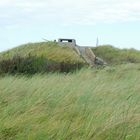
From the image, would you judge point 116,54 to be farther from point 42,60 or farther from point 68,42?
point 42,60

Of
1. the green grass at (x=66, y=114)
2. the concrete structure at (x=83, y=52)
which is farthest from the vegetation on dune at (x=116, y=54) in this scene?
the green grass at (x=66, y=114)

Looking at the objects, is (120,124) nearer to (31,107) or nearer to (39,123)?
(39,123)

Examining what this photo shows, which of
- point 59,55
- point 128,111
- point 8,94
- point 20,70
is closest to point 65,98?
point 8,94

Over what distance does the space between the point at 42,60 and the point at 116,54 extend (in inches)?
324

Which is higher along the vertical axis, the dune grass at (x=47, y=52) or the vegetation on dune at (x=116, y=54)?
the dune grass at (x=47, y=52)

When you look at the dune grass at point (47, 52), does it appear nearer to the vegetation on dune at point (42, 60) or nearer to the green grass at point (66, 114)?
the vegetation on dune at point (42, 60)

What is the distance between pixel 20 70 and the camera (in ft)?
51.5

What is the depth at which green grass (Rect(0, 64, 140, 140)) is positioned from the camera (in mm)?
5145

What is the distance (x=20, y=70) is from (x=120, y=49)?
38.1ft

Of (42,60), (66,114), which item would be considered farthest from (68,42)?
(66,114)

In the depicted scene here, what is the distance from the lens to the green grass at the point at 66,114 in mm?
5145

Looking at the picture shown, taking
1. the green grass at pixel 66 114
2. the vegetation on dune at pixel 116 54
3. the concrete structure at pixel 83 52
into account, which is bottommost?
the vegetation on dune at pixel 116 54

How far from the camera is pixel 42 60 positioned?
684 inches

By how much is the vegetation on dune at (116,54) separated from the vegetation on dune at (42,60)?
3.27 meters
